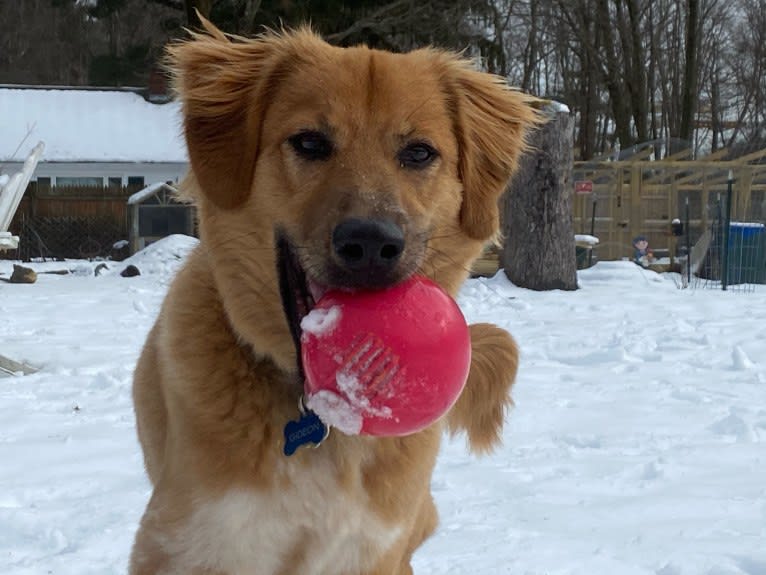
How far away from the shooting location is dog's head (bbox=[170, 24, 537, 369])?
254 cm

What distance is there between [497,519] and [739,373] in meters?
3.79

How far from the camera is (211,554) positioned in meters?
2.59

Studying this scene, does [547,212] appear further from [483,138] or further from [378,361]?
[378,361]

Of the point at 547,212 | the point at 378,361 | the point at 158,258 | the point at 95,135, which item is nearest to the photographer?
the point at 378,361

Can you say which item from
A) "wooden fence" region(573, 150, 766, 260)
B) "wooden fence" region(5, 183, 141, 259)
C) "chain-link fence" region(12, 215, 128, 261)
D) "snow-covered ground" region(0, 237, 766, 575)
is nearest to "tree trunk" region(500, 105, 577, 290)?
"snow-covered ground" region(0, 237, 766, 575)

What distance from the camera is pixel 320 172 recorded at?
2764mm

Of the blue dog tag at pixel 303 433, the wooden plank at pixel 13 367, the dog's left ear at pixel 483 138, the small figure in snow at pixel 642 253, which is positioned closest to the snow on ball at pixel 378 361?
the blue dog tag at pixel 303 433

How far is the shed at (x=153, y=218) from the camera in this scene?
67.3ft

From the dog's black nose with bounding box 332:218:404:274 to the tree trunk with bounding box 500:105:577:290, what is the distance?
10.1 meters

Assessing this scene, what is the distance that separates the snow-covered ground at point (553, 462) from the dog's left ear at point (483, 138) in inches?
49.8

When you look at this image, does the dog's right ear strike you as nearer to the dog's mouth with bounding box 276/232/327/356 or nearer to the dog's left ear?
the dog's mouth with bounding box 276/232/327/356

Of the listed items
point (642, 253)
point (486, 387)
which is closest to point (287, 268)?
point (486, 387)

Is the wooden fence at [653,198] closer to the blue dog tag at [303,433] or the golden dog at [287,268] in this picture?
the golden dog at [287,268]

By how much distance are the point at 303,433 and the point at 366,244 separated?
63 cm
